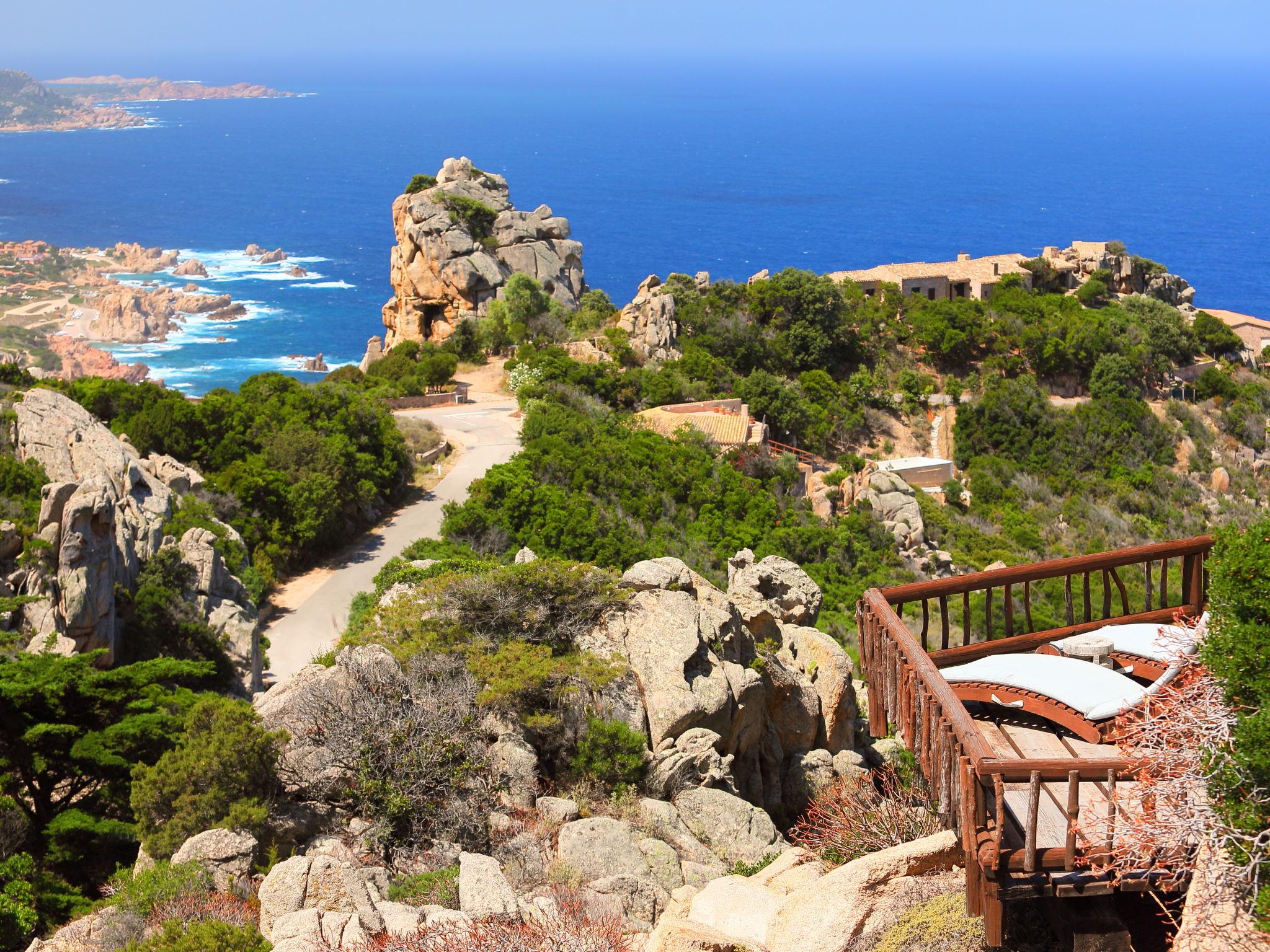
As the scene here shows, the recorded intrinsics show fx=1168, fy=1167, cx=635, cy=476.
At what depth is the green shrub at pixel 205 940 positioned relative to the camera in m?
8.02

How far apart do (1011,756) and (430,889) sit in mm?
4690

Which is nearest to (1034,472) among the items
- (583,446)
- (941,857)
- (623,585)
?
(583,446)

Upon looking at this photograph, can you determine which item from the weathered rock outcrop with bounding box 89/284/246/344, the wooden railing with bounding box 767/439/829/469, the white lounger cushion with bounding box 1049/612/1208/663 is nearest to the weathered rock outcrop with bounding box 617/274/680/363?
the wooden railing with bounding box 767/439/829/469

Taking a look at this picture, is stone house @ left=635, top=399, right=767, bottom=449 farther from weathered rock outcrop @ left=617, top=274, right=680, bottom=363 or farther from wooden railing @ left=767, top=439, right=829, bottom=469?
weathered rock outcrop @ left=617, top=274, right=680, bottom=363

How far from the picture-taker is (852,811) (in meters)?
8.84

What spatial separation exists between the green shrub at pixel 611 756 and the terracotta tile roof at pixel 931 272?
4485 cm

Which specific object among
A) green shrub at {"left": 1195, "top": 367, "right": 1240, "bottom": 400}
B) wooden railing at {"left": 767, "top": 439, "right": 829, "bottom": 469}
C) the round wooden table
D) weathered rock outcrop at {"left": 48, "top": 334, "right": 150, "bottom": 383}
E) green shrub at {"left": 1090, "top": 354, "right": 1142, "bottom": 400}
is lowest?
weathered rock outcrop at {"left": 48, "top": 334, "right": 150, "bottom": 383}

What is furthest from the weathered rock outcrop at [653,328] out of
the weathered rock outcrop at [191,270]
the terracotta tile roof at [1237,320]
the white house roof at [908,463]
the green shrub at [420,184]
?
the weathered rock outcrop at [191,270]

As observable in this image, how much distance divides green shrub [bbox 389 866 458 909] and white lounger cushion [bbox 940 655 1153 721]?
13.8 feet

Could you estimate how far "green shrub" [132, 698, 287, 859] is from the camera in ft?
34.0

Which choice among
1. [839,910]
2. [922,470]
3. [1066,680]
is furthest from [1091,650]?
[922,470]

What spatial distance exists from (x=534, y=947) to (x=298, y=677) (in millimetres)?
6665

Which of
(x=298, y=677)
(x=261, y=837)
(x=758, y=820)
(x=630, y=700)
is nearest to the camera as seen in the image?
(x=261, y=837)

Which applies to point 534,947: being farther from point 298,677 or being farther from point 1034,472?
point 1034,472
